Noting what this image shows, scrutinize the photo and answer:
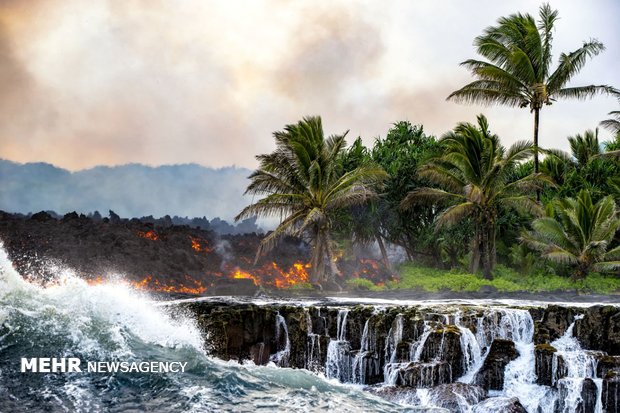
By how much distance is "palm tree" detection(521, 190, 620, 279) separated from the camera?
2883cm

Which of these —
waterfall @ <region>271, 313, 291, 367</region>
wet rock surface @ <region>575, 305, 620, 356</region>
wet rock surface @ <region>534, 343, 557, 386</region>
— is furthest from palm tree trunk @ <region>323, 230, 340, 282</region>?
wet rock surface @ <region>534, 343, 557, 386</region>

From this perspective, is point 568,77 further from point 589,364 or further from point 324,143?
point 589,364

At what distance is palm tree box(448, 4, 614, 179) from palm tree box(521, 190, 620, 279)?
5868 millimetres

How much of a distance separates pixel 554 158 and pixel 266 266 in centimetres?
1978

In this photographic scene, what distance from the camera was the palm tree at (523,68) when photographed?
3472cm

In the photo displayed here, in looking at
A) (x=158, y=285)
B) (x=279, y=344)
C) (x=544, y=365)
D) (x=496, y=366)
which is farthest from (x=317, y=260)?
(x=544, y=365)

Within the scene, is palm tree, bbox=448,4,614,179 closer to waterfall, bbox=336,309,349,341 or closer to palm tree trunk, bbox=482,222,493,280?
palm tree trunk, bbox=482,222,493,280

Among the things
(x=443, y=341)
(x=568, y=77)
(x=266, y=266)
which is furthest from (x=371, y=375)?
(x=568, y=77)

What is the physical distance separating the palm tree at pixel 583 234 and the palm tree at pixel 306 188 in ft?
29.8

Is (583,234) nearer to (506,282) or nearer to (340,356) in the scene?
→ (506,282)

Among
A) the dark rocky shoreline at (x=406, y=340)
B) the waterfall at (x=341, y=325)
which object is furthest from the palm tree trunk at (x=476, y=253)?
the waterfall at (x=341, y=325)

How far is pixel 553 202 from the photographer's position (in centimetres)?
3167

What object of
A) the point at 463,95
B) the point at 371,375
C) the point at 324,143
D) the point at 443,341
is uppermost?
the point at 463,95

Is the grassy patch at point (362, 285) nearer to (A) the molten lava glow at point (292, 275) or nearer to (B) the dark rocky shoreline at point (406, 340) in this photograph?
(A) the molten lava glow at point (292, 275)
